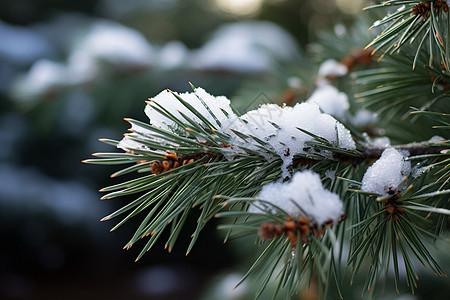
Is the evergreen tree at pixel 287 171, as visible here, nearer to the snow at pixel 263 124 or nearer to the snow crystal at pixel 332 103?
the snow at pixel 263 124

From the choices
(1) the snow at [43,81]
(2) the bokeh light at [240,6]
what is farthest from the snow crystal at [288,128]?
(2) the bokeh light at [240,6]

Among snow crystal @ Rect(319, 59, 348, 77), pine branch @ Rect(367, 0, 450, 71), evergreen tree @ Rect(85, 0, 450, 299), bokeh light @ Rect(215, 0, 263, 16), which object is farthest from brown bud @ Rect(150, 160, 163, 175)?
bokeh light @ Rect(215, 0, 263, 16)

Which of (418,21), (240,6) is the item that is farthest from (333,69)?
(240,6)

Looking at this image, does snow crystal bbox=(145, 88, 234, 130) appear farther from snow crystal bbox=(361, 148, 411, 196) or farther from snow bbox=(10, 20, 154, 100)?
snow bbox=(10, 20, 154, 100)

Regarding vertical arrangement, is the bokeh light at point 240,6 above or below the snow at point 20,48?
above

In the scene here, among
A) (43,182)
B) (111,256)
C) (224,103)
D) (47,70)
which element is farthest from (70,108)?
(224,103)

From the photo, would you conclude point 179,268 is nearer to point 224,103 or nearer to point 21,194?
point 21,194
